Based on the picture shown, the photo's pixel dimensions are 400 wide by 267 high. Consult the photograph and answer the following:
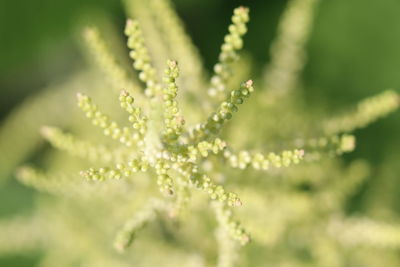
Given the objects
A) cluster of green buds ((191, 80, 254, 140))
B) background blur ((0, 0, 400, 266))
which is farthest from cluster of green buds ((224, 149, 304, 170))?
background blur ((0, 0, 400, 266))

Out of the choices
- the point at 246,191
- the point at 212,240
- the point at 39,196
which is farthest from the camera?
the point at 39,196

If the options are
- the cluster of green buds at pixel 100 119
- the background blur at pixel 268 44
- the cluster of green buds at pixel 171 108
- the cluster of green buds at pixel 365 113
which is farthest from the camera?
the background blur at pixel 268 44

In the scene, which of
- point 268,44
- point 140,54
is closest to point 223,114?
point 140,54

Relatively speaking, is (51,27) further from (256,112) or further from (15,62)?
(256,112)

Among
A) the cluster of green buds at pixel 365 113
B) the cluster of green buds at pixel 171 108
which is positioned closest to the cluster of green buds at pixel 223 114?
the cluster of green buds at pixel 171 108

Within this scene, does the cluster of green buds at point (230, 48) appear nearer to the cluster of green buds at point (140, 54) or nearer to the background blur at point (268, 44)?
the cluster of green buds at point (140, 54)

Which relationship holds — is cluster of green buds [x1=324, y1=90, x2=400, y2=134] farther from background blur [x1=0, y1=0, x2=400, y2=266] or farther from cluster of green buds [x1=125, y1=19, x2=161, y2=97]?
background blur [x1=0, y1=0, x2=400, y2=266]

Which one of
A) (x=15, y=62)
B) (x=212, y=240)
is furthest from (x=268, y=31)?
(x=212, y=240)
